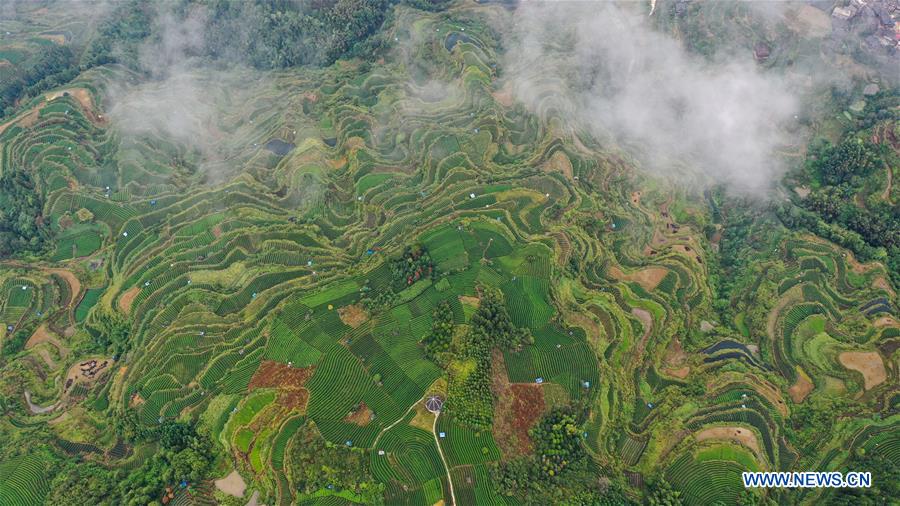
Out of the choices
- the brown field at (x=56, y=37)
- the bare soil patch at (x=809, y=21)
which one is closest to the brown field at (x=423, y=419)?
the bare soil patch at (x=809, y=21)

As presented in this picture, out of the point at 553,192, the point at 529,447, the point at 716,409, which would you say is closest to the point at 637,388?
the point at 716,409

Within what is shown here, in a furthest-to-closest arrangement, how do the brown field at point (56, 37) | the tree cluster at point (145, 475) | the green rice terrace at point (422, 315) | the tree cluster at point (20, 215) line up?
the brown field at point (56, 37) < the tree cluster at point (20, 215) < the green rice terrace at point (422, 315) < the tree cluster at point (145, 475)

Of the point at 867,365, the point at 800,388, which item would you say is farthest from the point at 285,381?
the point at 867,365

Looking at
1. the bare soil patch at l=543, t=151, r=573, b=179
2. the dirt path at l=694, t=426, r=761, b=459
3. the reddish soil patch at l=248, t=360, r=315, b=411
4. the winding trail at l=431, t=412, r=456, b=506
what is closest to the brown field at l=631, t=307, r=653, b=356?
the dirt path at l=694, t=426, r=761, b=459

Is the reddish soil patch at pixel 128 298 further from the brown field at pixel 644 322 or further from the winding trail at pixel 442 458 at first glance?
the brown field at pixel 644 322

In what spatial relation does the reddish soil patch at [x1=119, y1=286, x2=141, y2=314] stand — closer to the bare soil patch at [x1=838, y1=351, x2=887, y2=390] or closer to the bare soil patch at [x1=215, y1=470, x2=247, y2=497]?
the bare soil patch at [x1=215, y1=470, x2=247, y2=497]
